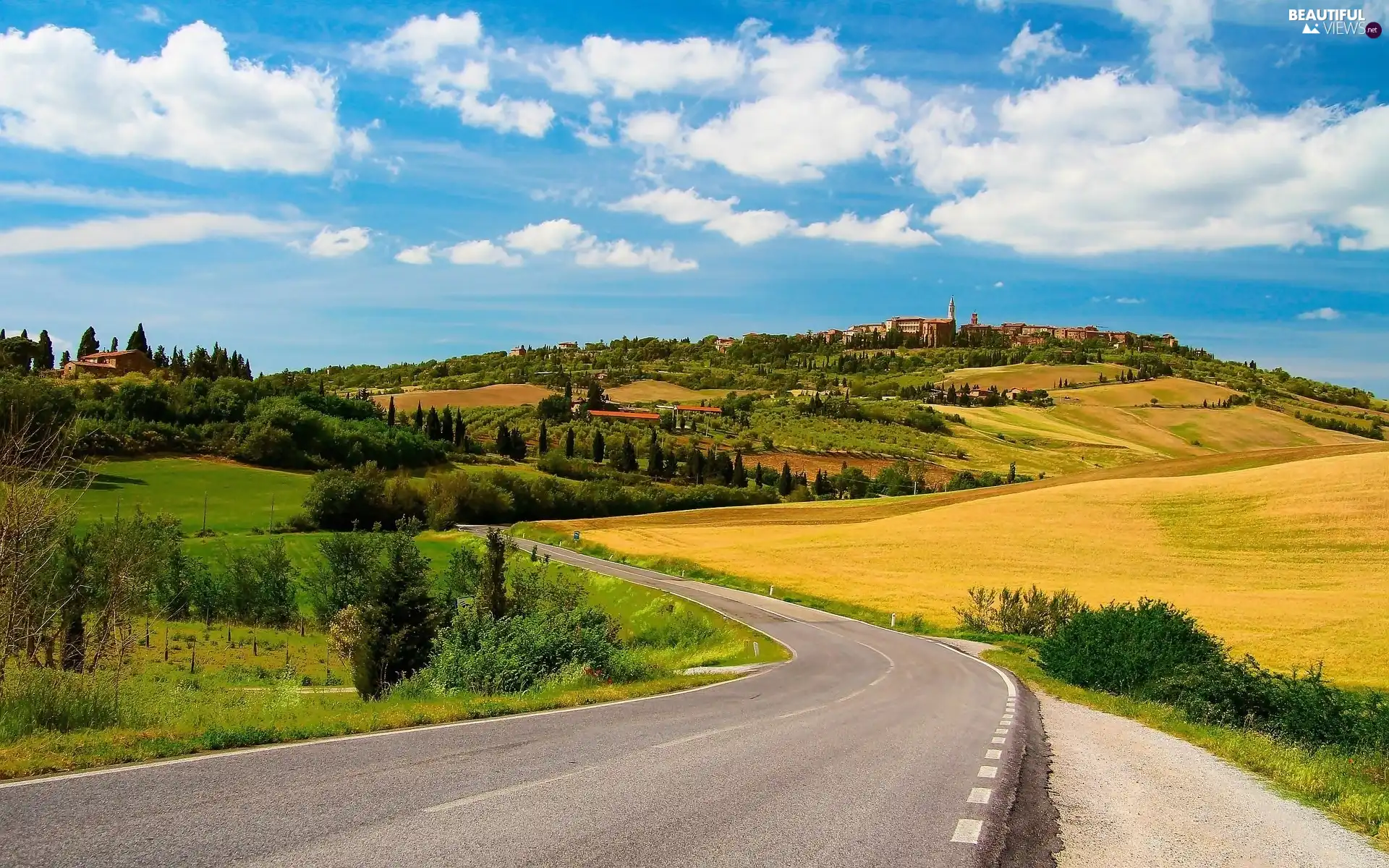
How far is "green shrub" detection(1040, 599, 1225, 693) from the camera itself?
23344 mm

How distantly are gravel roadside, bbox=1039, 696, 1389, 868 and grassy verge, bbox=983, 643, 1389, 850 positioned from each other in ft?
0.96

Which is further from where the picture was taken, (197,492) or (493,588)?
(197,492)

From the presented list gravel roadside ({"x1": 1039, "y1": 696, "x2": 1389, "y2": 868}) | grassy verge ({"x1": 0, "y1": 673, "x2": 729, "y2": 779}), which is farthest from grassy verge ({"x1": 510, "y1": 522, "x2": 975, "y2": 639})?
gravel roadside ({"x1": 1039, "y1": 696, "x2": 1389, "y2": 868})

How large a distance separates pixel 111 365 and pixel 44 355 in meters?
16.0

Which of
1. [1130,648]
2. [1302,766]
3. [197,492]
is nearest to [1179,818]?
[1302,766]

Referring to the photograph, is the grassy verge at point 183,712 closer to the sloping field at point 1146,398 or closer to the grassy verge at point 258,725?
the grassy verge at point 258,725

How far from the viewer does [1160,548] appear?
214ft

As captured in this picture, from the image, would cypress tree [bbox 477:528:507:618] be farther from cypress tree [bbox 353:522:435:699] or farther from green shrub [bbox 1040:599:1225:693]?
green shrub [bbox 1040:599:1225:693]

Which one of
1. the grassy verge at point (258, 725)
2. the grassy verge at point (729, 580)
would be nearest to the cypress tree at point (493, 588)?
the grassy verge at point (258, 725)

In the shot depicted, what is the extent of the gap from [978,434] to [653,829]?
6704 inches

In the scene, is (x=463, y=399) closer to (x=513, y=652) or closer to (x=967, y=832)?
(x=513, y=652)

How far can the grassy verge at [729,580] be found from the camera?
52.5 metres

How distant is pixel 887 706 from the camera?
19.3 m

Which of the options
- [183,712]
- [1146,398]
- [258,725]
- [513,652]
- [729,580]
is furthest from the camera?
[1146,398]
